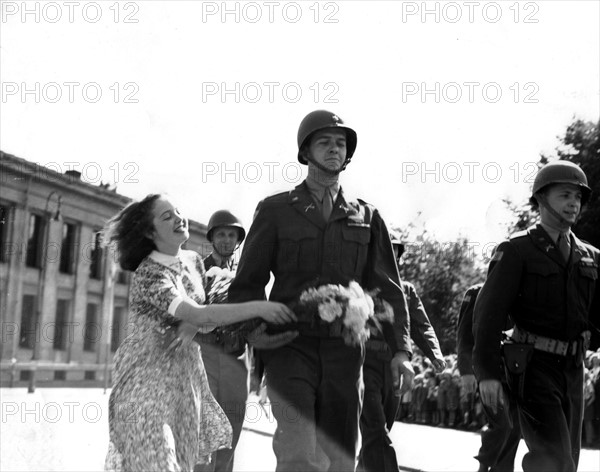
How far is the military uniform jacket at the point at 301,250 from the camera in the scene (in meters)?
5.28

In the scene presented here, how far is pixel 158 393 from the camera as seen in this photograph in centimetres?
544

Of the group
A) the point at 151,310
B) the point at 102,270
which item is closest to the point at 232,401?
the point at 151,310

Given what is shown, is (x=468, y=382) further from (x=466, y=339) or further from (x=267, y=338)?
(x=267, y=338)

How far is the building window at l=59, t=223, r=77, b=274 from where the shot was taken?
52.3m

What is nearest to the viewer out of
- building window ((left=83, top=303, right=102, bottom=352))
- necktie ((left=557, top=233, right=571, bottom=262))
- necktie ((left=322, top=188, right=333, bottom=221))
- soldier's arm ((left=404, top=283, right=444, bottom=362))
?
necktie ((left=322, top=188, right=333, bottom=221))

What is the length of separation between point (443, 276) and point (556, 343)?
125ft

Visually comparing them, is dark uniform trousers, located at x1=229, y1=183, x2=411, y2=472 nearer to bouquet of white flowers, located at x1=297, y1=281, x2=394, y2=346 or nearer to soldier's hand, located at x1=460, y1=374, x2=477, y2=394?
bouquet of white flowers, located at x1=297, y1=281, x2=394, y2=346

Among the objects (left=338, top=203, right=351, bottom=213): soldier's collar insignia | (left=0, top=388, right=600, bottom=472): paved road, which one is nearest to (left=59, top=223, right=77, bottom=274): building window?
(left=0, top=388, right=600, bottom=472): paved road

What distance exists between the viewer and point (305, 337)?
5.11 meters

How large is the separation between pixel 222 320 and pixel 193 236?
57.7 metres

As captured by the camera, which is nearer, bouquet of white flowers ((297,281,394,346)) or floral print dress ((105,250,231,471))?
bouquet of white flowers ((297,281,394,346))

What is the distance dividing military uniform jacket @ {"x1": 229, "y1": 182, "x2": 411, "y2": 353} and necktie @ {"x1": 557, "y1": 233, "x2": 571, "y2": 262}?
1.25 metres

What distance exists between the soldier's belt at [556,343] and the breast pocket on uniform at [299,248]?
152 centimetres

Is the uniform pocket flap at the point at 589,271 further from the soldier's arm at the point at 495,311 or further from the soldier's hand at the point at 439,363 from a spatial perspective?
the soldier's hand at the point at 439,363
